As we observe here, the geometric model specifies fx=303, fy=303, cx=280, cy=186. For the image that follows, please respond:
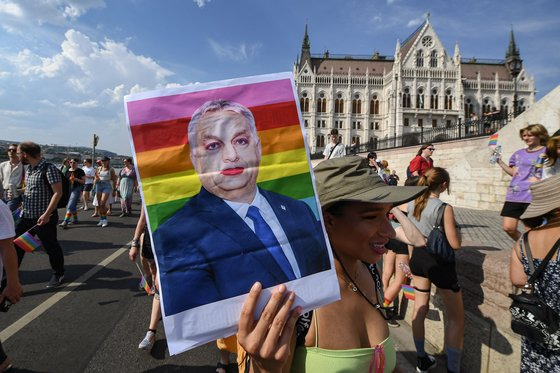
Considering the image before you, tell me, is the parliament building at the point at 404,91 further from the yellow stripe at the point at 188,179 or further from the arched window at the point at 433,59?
the yellow stripe at the point at 188,179

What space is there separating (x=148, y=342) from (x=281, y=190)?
3014 mm

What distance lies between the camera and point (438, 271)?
275 centimetres

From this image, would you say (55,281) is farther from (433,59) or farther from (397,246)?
(433,59)

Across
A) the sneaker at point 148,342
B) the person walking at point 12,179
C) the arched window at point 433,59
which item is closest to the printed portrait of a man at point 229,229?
the sneaker at point 148,342

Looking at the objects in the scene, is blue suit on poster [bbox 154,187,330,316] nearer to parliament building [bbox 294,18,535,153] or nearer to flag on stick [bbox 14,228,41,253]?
flag on stick [bbox 14,228,41,253]

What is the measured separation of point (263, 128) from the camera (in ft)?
3.22

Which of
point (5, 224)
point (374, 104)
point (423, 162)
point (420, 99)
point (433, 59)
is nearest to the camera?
point (5, 224)

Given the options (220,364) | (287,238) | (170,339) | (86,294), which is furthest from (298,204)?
(86,294)

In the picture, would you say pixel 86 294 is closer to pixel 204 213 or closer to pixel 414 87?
pixel 204 213

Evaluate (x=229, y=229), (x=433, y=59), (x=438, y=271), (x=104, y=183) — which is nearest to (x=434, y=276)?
(x=438, y=271)

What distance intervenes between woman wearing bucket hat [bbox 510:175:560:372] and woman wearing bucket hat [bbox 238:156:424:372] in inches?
33.6

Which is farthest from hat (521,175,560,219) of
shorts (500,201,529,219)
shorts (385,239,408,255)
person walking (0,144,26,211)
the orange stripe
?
person walking (0,144,26,211)

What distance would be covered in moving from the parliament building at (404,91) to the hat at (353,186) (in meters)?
58.6

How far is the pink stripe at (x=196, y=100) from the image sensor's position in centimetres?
88
